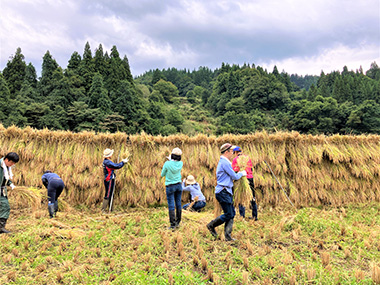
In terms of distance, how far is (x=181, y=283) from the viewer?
3252 mm

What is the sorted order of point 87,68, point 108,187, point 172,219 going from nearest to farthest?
point 172,219 < point 108,187 < point 87,68

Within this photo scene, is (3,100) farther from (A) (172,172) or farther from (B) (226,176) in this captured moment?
(B) (226,176)

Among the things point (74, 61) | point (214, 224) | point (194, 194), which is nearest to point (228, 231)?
point (214, 224)

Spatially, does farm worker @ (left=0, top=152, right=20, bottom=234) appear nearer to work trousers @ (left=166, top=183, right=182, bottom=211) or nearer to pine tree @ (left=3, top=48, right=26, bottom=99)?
work trousers @ (left=166, top=183, right=182, bottom=211)

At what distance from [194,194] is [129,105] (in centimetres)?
4223

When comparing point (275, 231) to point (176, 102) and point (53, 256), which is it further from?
point (176, 102)

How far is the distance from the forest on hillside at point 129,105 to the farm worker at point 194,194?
825 inches

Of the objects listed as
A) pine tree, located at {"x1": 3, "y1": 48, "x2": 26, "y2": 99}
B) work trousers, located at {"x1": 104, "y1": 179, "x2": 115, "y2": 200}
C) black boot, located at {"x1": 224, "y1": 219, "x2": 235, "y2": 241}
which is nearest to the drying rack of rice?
work trousers, located at {"x1": 104, "y1": 179, "x2": 115, "y2": 200}

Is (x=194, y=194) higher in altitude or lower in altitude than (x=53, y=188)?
lower

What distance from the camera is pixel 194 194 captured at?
294 inches

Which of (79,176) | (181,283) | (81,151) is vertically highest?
(81,151)

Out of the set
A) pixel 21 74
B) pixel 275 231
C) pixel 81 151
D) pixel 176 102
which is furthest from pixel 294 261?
pixel 176 102

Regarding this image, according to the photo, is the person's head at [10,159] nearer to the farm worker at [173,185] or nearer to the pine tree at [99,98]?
the farm worker at [173,185]

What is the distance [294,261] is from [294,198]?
15.6 feet
